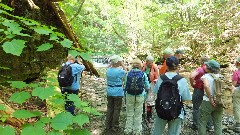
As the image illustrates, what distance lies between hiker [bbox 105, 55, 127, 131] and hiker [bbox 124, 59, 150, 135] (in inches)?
8.1

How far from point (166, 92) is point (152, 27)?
64.7 ft

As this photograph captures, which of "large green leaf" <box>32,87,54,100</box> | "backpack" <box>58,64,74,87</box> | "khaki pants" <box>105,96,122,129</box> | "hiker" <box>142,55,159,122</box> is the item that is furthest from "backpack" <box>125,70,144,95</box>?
"large green leaf" <box>32,87,54,100</box>

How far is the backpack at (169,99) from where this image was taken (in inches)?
182

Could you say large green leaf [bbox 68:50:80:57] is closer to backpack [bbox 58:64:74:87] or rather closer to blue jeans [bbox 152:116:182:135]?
blue jeans [bbox 152:116:182:135]

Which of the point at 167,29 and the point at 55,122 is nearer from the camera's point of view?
the point at 55,122

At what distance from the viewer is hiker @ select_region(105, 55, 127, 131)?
6.28 m

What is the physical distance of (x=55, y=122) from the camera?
210 centimetres

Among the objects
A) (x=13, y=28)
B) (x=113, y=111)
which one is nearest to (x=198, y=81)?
(x=113, y=111)

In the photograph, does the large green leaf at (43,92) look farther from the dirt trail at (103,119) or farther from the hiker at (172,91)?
the dirt trail at (103,119)

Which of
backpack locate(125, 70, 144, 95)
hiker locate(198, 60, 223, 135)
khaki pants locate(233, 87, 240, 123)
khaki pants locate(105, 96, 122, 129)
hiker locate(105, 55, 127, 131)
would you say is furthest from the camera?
khaki pants locate(233, 87, 240, 123)

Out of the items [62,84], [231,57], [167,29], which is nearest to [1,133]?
[62,84]

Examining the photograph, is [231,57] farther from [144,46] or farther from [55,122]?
[55,122]

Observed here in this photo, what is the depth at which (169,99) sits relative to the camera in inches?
182

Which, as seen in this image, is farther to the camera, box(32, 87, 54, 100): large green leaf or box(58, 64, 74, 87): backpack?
box(58, 64, 74, 87): backpack
